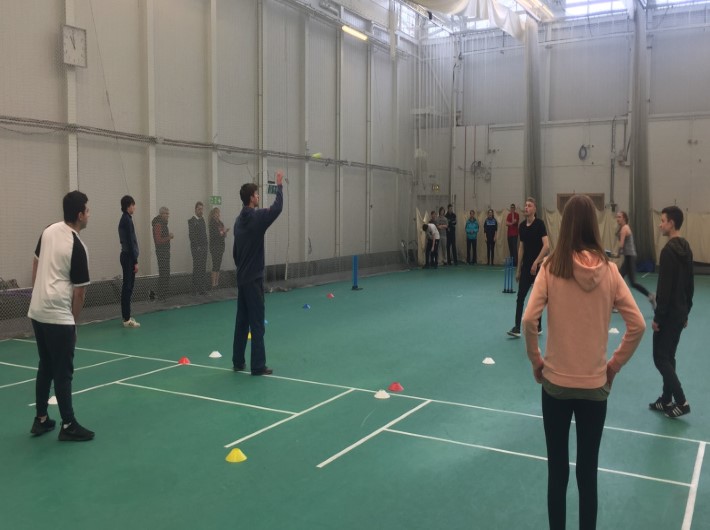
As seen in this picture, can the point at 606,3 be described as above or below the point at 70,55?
above

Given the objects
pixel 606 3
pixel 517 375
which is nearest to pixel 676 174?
pixel 606 3

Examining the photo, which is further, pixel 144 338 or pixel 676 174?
pixel 676 174

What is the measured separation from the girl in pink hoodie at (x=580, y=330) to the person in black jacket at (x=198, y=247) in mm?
12698

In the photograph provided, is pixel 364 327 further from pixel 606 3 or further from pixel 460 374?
pixel 606 3

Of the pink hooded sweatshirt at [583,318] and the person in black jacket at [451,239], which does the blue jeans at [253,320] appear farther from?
the person in black jacket at [451,239]

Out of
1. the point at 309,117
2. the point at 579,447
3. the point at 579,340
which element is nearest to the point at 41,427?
the point at 579,447

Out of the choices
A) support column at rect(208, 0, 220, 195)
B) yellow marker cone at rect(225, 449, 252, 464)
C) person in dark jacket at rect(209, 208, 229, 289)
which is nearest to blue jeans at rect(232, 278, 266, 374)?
yellow marker cone at rect(225, 449, 252, 464)

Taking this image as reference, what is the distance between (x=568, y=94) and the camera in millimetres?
24828

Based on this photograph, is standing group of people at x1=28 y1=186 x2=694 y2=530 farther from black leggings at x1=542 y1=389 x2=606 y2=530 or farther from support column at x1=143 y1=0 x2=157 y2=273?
support column at x1=143 y1=0 x2=157 y2=273

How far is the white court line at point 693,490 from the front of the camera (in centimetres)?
419

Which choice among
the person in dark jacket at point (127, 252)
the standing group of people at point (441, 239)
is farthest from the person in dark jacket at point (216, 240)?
the standing group of people at point (441, 239)

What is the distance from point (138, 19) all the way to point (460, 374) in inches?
437

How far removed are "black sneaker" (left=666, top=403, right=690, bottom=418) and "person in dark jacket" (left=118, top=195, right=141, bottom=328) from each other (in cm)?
856

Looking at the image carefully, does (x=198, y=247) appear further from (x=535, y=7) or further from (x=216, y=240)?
(x=535, y=7)
